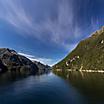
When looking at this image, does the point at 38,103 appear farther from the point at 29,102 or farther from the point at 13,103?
the point at 13,103

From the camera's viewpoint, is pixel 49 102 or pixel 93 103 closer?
pixel 93 103

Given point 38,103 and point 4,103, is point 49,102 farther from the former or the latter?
point 4,103

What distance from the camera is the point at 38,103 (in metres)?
62.6

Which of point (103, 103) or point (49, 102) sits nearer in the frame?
point (103, 103)

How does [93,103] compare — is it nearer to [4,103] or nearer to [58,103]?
[58,103]

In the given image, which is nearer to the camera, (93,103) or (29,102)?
(93,103)

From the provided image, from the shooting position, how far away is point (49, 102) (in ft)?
209

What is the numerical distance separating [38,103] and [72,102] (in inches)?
553

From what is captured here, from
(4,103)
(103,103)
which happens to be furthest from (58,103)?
(4,103)

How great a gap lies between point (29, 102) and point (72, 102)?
18.0 meters

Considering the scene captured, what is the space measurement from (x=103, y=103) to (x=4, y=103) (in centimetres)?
3939

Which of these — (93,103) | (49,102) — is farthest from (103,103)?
(49,102)

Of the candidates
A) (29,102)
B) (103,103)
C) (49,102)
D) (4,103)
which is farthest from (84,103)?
(4,103)

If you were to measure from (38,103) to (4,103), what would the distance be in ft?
45.7
